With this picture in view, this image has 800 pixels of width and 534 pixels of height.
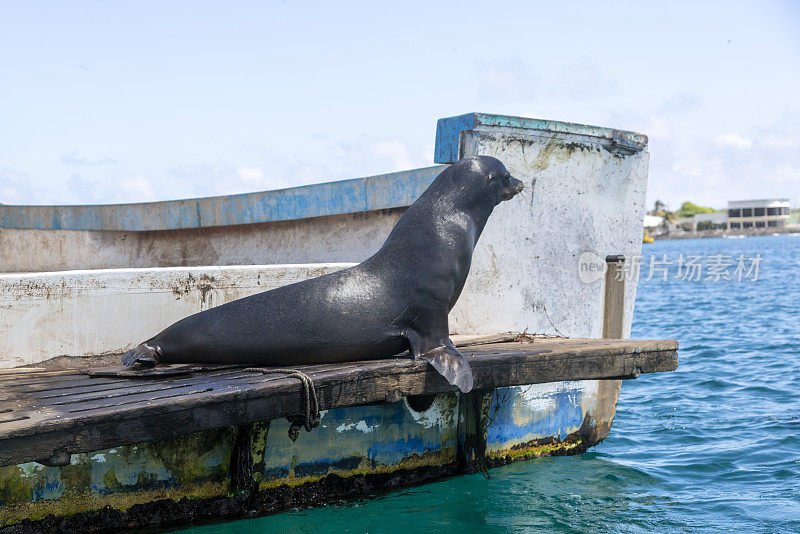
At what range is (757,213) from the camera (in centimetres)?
12644

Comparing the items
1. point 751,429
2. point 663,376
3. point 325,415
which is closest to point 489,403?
point 325,415

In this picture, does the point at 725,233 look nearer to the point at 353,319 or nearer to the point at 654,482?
the point at 654,482

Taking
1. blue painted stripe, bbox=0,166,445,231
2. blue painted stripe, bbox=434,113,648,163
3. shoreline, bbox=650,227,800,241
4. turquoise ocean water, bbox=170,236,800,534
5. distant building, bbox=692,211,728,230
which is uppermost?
distant building, bbox=692,211,728,230

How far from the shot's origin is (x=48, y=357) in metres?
4.20

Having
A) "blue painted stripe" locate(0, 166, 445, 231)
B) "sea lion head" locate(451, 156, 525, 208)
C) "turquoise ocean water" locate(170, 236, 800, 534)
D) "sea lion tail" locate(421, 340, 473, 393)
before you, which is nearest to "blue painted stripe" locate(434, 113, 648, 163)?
"blue painted stripe" locate(0, 166, 445, 231)

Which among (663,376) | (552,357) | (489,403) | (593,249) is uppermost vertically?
(593,249)

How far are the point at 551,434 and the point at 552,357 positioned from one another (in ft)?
4.78

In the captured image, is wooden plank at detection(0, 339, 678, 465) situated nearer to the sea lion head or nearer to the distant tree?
the sea lion head

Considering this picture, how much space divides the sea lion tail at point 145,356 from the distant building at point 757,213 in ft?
438

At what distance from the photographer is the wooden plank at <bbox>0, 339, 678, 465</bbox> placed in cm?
270

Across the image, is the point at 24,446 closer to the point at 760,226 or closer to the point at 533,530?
the point at 533,530

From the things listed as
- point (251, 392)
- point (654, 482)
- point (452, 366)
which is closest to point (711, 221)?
point (654, 482)

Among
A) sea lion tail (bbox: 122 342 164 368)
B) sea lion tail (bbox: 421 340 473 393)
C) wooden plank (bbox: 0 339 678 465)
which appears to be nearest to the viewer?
wooden plank (bbox: 0 339 678 465)

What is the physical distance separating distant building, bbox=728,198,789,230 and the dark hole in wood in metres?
132
